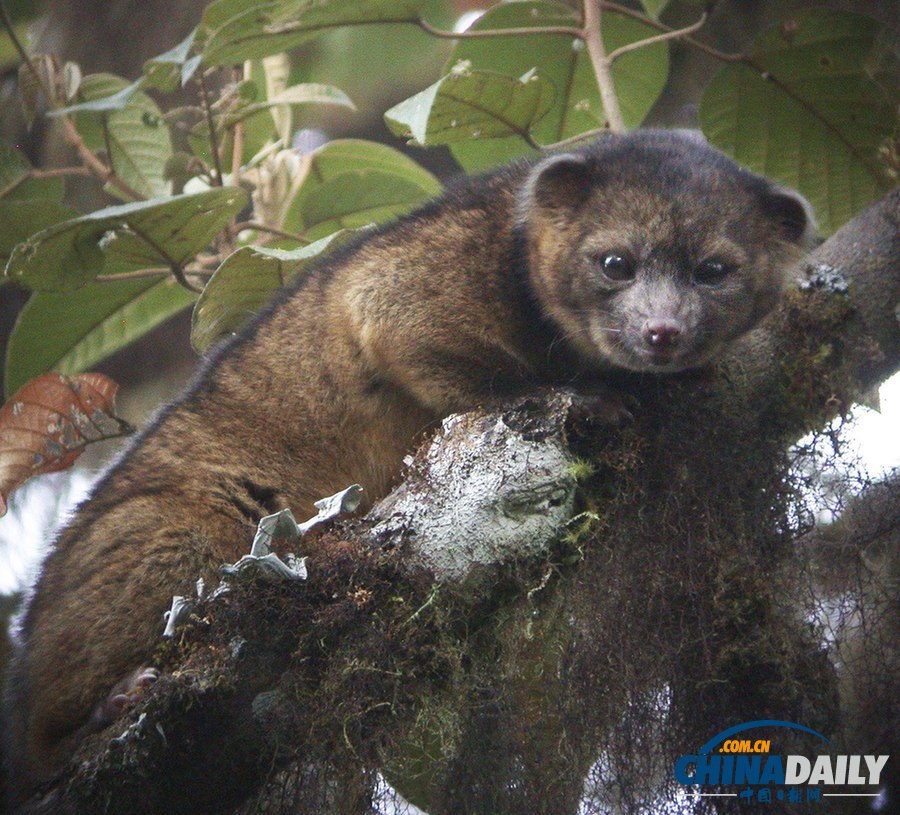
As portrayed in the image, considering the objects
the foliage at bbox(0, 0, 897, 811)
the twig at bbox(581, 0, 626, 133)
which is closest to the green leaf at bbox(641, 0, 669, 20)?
the foliage at bbox(0, 0, 897, 811)

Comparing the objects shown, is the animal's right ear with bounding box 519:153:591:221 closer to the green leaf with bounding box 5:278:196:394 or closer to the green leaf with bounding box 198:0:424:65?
the green leaf with bounding box 198:0:424:65

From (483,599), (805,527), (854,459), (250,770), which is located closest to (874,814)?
(805,527)

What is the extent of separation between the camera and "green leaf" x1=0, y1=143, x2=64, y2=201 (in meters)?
4.84

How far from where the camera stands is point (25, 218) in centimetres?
437

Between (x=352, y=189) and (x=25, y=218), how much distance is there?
148 centimetres

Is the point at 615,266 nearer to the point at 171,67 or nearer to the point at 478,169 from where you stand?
the point at 478,169

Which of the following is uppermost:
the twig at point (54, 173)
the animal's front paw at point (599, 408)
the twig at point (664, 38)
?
the twig at point (54, 173)

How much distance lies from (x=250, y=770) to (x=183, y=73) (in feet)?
8.97

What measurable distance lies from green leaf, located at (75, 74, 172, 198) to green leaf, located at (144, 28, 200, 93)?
63 centimetres

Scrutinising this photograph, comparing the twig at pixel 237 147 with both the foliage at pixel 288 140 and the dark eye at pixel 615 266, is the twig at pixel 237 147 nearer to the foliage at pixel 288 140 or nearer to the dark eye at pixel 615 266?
the foliage at pixel 288 140

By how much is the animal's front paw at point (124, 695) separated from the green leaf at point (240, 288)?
1.62 meters

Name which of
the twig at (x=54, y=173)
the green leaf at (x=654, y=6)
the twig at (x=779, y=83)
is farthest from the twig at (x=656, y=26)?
the twig at (x=54, y=173)

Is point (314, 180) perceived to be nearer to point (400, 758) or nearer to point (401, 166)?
point (401, 166)

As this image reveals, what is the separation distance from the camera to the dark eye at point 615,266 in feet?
11.8
